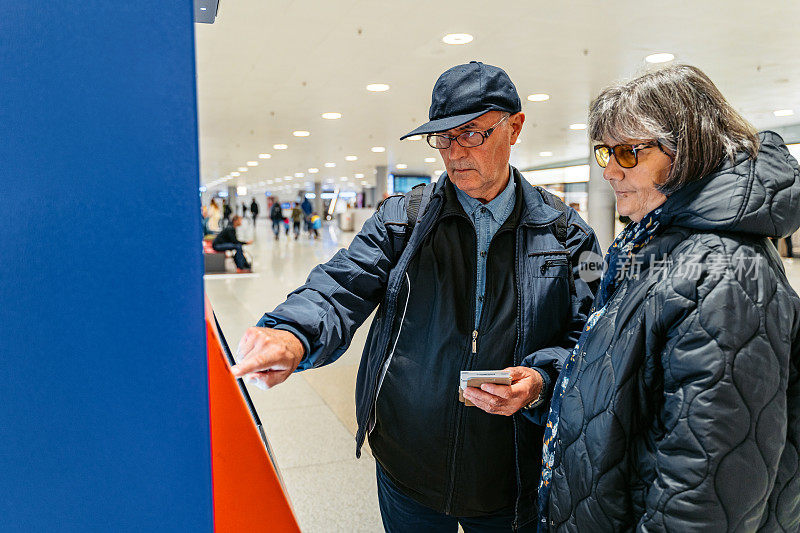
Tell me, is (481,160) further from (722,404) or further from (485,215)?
(722,404)

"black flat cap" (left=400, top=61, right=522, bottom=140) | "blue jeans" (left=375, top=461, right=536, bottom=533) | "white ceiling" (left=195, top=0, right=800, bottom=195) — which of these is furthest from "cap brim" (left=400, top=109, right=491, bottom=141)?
"white ceiling" (left=195, top=0, right=800, bottom=195)

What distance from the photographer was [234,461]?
0.80 meters

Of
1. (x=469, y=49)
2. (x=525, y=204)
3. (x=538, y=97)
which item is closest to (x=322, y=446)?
(x=525, y=204)

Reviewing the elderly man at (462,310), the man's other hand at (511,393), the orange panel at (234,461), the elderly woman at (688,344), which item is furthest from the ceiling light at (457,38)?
the orange panel at (234,461)

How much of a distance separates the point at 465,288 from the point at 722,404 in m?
0.70

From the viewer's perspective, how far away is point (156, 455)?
0.64m

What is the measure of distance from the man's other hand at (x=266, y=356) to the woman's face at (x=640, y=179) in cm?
77

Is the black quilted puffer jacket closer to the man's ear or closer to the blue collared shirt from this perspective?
the blue collared shirt

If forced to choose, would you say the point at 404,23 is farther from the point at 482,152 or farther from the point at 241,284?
the point at 241,284

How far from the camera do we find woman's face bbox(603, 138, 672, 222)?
3.86ft

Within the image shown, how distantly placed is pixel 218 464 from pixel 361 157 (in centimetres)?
2260

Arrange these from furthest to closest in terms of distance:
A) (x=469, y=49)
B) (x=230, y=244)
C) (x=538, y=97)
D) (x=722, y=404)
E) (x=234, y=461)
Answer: (x=230, y=244) < (x=538, y=97) < (x=469, y=49) < (x=722, y=404) < (x=234, y=461)

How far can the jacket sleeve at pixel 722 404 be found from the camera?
978 mm

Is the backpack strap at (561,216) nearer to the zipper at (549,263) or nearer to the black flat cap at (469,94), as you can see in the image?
the zipper at (549,263)
